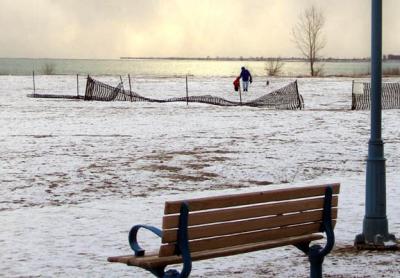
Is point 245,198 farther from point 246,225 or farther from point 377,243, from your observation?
point 377,243

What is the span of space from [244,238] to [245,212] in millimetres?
252

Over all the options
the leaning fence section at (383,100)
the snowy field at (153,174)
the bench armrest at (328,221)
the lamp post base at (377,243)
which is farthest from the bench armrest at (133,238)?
the leaning fence section at (383,100)

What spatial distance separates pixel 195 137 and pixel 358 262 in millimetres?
13812

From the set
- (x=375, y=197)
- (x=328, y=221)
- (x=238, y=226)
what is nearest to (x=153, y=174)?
(x=375, y=197)

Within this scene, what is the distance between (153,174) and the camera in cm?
1418

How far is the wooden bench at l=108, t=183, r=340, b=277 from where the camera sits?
17.9 feet

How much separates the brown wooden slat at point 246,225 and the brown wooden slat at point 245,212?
0.05m

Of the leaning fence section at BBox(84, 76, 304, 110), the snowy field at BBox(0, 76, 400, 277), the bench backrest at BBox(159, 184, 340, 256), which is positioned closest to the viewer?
the bench backrest at BBox(159, 184, 340, 256)

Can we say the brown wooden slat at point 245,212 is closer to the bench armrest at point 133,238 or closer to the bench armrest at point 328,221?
the bench armrest at point 328,221

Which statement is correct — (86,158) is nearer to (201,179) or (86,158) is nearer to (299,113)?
(201,179)

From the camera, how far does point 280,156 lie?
16750 millimetres

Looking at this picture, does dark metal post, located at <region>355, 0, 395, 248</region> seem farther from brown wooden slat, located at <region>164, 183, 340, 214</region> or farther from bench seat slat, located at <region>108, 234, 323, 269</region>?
bench seat slat, located at <region>108, 234, 323, 269</region>

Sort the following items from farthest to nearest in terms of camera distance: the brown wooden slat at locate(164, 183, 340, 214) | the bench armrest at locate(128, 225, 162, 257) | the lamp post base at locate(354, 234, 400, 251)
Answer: the lamp post base at locate(354, 234, 400, 251)
the bench armrest at locate(128, 225, 162, 257)
the brown wooden slat at locate(164, 183, 340, 214)

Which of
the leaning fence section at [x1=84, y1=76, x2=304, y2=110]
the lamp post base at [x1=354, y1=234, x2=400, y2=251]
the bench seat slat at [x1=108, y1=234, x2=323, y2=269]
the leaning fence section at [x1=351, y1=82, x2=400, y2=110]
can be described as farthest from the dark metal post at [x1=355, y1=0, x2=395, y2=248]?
the leaning fence section at [x1=84, y1=76, x2=304, y2=110]
